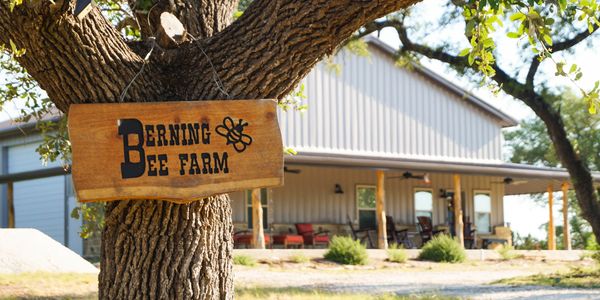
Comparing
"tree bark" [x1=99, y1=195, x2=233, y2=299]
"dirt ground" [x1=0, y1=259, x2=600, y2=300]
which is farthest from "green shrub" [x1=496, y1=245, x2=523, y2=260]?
"tree bark" [x1=99, y1=195, x2=233, y2=299]

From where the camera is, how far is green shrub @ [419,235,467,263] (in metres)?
21.7

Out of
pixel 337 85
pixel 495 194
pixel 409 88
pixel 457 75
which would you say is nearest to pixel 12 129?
pixel 337 85

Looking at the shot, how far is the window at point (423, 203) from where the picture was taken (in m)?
27.7

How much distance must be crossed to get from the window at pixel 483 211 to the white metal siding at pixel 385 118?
4.14 ft

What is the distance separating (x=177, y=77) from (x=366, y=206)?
68.1 ft

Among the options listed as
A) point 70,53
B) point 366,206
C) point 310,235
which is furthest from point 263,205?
point 70,53

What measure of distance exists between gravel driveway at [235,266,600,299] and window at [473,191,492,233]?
9072 mm

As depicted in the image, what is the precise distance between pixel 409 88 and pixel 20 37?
2242cm

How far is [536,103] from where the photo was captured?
642 inches

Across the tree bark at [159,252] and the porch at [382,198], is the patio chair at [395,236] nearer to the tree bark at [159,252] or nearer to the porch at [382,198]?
the porch at [382,198]

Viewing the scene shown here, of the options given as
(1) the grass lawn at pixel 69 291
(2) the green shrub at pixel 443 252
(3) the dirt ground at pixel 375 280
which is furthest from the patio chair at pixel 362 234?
(1) the grass lawn at pixel 69 291

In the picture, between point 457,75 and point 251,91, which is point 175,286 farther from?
point 457,75

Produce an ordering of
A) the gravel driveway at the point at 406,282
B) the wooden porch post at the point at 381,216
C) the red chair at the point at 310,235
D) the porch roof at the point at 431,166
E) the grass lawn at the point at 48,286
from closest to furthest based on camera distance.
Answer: the grass lawn at the point at 48,286 → the gravel driveway at the point at 406,282 → the porch roof at the point at 431,166 → the wooden porch post at the point at 381,216 → the red chair at the point at 310,235

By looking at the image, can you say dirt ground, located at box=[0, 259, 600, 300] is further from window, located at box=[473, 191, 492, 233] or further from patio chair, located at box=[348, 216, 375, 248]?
window, located at box=[473, 191, 492, 233]
